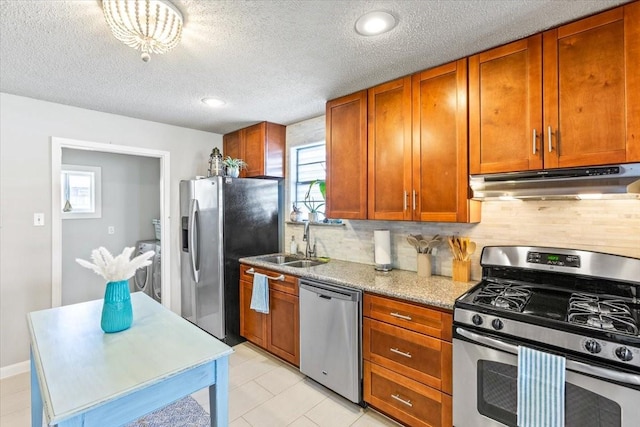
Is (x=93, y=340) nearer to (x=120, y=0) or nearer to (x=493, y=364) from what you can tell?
(x=120, y=0)

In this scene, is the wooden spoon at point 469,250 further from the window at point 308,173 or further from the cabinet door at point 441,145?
the window at point 308,173

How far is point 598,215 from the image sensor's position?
1749 millimetres

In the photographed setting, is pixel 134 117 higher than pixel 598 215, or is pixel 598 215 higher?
pixel 134 117

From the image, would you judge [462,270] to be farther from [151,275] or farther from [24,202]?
[151,275]

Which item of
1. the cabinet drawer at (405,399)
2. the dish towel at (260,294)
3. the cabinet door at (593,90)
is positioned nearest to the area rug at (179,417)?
the dish towel at (260,294)

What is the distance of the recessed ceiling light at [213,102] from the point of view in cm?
276

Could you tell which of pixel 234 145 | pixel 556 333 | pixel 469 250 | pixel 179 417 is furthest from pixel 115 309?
pixel 234 145

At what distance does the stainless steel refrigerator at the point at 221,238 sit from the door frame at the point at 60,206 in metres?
0.19

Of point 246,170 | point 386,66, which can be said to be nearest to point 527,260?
point 386,66

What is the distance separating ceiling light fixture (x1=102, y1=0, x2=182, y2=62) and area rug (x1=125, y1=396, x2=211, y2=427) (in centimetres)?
218

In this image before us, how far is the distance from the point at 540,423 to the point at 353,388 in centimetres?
110

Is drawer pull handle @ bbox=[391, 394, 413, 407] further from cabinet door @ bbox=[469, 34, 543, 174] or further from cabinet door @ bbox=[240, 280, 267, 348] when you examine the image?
cabinet door @ bbox=[469, 34, 543, 174]

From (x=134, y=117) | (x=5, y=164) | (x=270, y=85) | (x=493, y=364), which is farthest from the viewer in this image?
(x=134, y=117)

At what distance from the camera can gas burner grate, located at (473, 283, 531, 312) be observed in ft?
5.14
